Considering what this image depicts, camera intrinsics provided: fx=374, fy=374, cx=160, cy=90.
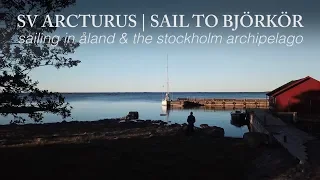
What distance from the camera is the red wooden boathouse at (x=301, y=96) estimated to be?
42.0 meters

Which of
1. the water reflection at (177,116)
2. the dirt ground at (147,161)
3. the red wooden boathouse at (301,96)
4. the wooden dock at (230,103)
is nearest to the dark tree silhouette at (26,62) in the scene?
the dirt ground at (147,161)

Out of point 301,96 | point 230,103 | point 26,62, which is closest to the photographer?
point 26,62

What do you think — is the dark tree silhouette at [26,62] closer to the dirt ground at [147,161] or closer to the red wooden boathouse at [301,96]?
the dirt ground at [147,161]

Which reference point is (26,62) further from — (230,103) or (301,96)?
(230,103)

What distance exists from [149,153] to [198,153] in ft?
7.97

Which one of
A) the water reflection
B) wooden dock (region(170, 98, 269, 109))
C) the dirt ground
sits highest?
wooden dock (region(170, 98, 269, 109))

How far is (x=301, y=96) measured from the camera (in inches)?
1679

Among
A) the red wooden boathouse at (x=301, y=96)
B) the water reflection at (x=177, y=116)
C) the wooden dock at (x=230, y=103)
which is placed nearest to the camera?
the red wooden boathouse at (x=301, y=96)

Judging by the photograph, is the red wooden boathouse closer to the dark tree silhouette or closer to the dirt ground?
the dirt ground

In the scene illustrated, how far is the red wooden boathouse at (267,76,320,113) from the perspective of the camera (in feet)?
138

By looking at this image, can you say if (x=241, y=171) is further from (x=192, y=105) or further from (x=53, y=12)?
(x=192, y=105)

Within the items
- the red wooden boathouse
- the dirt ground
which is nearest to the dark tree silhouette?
the dirt ground

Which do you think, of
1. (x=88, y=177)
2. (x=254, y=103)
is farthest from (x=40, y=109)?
(x=254, y=103)

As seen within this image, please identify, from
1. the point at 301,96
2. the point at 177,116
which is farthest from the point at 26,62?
the point at 177,116
